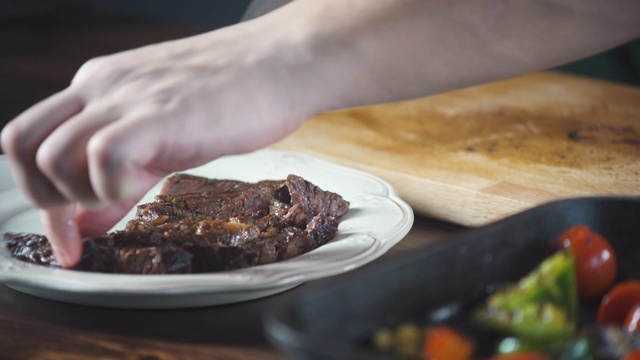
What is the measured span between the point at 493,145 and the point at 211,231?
102cm

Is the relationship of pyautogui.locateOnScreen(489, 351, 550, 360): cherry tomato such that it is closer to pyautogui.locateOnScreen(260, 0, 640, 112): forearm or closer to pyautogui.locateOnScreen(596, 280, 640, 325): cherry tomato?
pyautogui.locateOnScreen(596, 280, 640, 325): cherry tomato

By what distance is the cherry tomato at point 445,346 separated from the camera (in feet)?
3.09

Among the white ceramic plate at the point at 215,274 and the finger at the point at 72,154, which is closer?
the finger at the point at 72,154

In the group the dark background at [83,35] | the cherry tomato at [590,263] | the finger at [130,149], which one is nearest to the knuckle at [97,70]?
the finger at [130,149]

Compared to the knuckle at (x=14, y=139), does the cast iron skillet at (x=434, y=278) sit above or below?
below

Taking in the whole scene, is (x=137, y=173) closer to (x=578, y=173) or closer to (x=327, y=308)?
(x=327, y=308)

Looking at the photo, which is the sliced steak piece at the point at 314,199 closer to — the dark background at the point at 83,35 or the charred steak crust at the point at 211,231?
the charred steak crust at the point at 211,231

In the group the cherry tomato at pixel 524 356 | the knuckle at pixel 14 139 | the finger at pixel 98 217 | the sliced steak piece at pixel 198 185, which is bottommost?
the sliced steak piece at pixel 198 185

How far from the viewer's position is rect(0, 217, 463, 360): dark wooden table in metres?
1.28

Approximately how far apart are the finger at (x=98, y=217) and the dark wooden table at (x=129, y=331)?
0.14m

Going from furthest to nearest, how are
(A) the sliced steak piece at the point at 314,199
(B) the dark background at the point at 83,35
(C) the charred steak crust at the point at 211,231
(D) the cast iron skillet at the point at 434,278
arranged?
(B) the dark background at the point at 83,35 < (A) the sliced steak piece at the point at 314,199 < (C) the charred steak crust at the point at 211,231 < (D) the cast iron skillet at the point at 434,278

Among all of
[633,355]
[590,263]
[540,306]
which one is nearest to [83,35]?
[590,263]

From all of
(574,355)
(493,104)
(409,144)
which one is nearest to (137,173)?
(574,355)

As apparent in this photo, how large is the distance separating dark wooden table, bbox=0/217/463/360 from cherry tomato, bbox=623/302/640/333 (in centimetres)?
47
